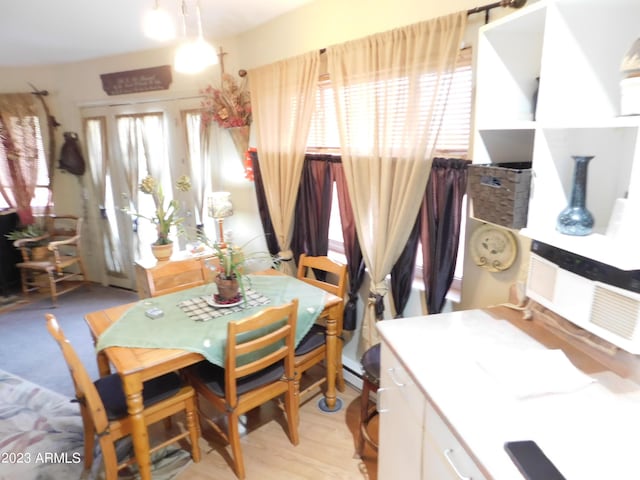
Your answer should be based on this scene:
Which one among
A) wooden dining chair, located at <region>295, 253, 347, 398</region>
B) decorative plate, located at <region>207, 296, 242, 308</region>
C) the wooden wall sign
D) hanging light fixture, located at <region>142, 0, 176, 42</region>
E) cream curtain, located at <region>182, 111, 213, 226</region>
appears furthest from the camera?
the wooden wall sign

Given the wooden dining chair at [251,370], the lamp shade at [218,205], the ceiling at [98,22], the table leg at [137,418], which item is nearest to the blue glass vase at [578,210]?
the wooden dining chair at [251,370]

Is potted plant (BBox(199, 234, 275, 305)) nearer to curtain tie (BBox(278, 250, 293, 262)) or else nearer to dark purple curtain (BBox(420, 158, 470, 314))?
curtain tie (BBox(278, 250, 293, 262))

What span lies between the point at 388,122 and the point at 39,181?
430 centimetres

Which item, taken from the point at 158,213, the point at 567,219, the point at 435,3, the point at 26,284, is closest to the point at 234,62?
the point at 158,213


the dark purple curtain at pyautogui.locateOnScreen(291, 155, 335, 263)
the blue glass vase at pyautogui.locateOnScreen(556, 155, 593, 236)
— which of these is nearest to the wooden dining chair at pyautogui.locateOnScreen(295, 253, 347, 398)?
the dark purple curtain at pyautogui.locateOnScreen(291, 155, 335, 263)

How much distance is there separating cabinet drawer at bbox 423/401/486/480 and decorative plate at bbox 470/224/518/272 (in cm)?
80

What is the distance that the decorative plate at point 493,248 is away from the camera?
1638 mm

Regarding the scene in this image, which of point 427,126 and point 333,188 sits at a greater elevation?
point 427,126

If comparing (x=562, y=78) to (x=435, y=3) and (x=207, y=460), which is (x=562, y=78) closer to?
(x=435, y=3)

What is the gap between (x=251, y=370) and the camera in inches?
68.7

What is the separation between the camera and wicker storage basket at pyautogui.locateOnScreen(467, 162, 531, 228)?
125 centimetres

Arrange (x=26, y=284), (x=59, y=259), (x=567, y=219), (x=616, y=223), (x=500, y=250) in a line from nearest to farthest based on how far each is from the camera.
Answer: (x=616, y=223) < (x=567, y=219) < (x=500, y=250) < (x=59, y=259) < (x=26, y=284)

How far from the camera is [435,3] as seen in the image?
1741 millimetres

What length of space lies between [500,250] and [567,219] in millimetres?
530
